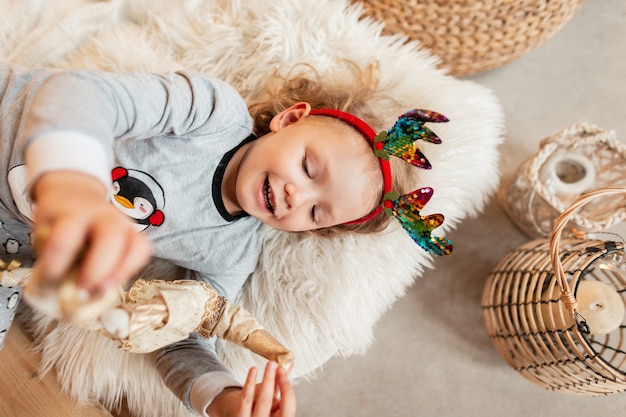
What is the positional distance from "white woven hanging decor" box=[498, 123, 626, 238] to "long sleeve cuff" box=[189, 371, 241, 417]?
757mm

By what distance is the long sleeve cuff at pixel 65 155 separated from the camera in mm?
445

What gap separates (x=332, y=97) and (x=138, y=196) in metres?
0.41

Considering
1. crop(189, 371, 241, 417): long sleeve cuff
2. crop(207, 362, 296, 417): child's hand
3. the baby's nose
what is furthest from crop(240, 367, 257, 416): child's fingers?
the baby's nose

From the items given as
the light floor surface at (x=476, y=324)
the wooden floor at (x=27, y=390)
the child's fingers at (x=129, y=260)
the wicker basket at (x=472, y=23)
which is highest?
the wicker basket at (x=472, y=23)

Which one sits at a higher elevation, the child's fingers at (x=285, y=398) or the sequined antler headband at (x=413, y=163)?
the sequined antler headband at (x=413, y=163)

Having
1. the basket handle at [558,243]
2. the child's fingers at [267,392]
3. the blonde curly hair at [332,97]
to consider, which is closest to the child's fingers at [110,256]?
the child's fingers at [267,392]

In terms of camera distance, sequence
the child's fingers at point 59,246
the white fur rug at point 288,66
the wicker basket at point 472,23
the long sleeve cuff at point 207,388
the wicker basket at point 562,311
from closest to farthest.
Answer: the child's fingers at point 59,246, the long sleeve cuff at point 207,388, the wicker basket at point 562,311, the white fur rug at point 288,66, the wicker basket at point 472,23

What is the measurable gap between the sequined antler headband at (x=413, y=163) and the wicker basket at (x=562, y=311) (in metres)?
0.23

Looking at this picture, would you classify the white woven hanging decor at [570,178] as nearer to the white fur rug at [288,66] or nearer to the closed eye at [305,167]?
the white fur rug at [288,66]

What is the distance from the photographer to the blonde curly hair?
933 millimetres

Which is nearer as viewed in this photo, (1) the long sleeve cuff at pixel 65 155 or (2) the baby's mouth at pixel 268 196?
(1) the long sleeve cuff at pixel 65 155

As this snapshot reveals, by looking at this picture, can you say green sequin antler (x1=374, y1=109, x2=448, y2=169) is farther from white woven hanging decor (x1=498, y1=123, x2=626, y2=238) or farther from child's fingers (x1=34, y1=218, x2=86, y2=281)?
child's fingers (x1=34, y1=218, x2=86, y2=281)

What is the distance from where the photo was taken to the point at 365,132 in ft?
2.84

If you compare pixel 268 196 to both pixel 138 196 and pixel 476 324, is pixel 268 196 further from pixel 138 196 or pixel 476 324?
pixel 476 324
